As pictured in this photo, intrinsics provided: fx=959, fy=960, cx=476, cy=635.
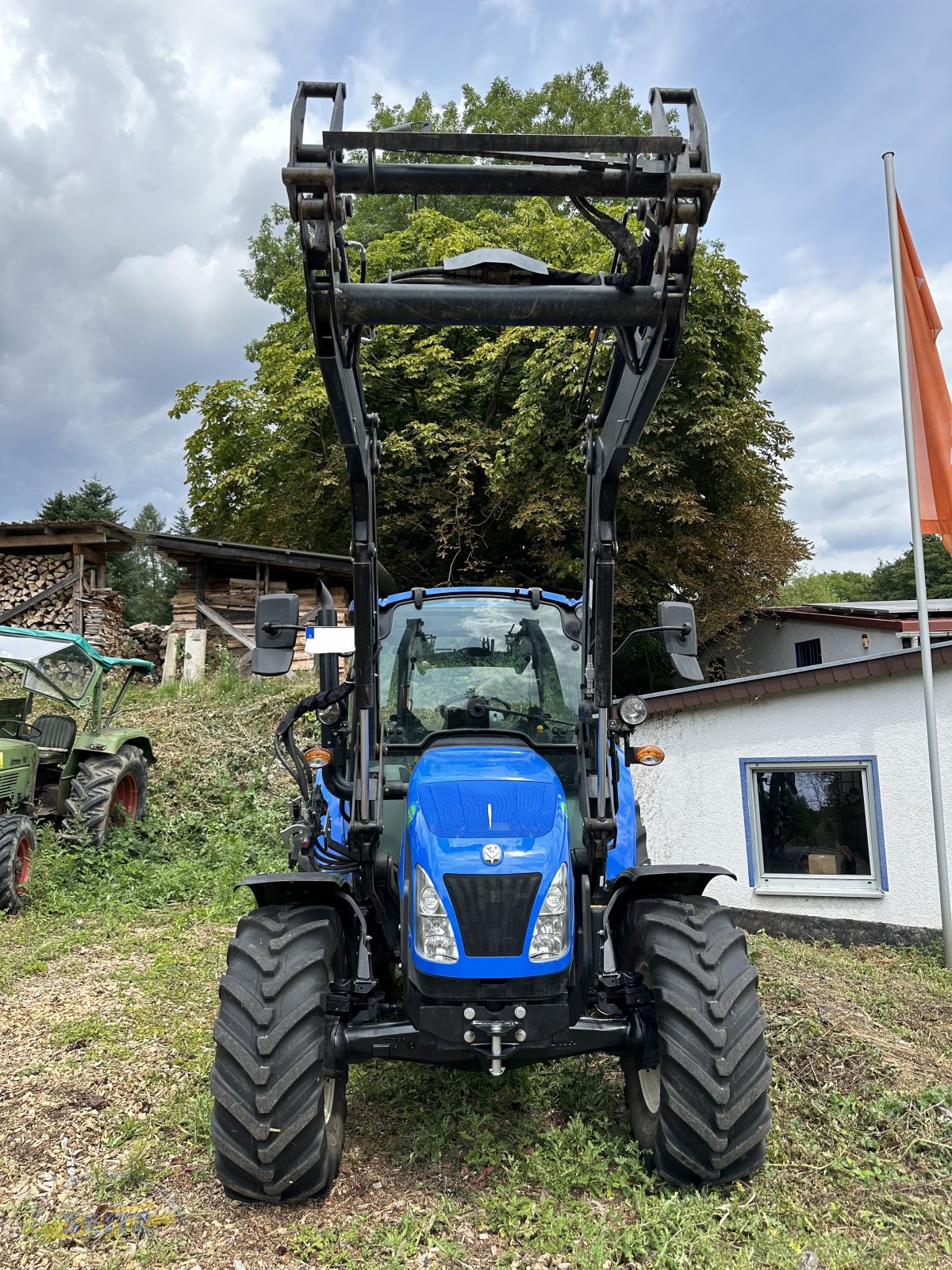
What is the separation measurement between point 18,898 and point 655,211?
629 cm

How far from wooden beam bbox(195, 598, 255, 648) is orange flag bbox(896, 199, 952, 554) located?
10.6m

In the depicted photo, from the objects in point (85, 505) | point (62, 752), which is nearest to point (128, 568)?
point (85, 505)

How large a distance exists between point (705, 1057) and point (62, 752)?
7.08 metres

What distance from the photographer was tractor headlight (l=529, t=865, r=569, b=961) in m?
2.97

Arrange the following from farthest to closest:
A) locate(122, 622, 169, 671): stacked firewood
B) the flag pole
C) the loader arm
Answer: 1. locate(122, 622, 169, 671): stacked firewood
2. the flag pole
3. the loader arm

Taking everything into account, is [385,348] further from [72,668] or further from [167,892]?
[167,892]

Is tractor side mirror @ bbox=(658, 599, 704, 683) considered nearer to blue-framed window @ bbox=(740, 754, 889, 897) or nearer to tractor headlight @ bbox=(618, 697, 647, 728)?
tractor headlight @ bbox=(618, 697, 647, 728)

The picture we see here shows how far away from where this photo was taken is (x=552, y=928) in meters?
3.00

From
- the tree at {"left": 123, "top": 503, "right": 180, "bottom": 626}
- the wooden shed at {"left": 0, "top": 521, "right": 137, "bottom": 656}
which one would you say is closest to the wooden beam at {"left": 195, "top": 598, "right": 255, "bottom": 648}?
the wooden shed at {"left": 0, "top": 521, "right": 137, "bottom": 656}

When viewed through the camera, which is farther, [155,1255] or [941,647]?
[941,647]

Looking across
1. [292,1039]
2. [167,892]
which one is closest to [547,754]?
[292,1039]

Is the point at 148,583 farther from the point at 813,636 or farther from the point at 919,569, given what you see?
the point at 919,569

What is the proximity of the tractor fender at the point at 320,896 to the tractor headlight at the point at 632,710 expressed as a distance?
3.96 ft

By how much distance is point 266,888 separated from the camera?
3.39m
